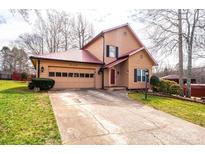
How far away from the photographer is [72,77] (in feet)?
50.7

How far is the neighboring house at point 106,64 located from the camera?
49.3ft

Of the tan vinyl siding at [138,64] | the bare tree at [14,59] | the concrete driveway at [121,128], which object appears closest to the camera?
the concrete driveway at [121,128]

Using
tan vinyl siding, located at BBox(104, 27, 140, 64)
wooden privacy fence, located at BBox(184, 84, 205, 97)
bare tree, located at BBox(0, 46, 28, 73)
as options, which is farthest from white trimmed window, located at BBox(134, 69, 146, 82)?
bare tree, located at BBox(0, 46, 28, 73)

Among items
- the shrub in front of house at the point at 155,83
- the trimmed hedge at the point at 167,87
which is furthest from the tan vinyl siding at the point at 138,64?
the trimmed hedge at the point at 167,87

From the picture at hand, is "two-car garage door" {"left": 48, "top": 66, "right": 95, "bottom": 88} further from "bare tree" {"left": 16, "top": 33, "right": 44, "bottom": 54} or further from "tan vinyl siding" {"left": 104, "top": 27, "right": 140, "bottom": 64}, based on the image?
"bare tree" {"left": 16, "top": 33, "right": 44, "bottom": 54}

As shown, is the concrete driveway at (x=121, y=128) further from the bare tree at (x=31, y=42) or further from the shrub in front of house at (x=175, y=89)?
the bare tree at (x=31, y=42)

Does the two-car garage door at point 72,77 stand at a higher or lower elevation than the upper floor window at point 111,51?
lower

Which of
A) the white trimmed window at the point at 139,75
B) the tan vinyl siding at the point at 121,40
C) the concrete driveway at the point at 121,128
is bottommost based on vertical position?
the concrete driveway at the point at 121,128

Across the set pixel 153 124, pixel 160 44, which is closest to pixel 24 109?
pixel 153 124

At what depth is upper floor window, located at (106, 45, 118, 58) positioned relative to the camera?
16.9m

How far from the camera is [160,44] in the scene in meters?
15.6

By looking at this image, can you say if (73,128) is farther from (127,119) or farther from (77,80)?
(77,80)

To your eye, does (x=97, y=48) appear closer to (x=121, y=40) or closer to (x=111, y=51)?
(x=111, y=51)
